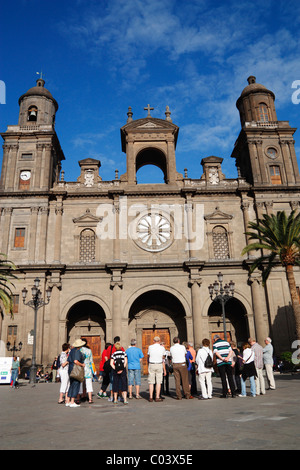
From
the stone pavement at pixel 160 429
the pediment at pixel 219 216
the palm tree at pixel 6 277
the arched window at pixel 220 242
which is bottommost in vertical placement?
the stone pavement at pixel 160 429

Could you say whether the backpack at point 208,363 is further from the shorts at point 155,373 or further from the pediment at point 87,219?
the pediment at point 87,219

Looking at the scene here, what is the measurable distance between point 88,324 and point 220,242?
12918 mm

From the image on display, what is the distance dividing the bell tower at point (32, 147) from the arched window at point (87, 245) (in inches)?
202

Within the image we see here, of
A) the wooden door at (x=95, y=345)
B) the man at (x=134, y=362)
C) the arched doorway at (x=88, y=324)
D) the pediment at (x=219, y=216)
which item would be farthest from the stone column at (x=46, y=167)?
the man at (x=134, y=362)

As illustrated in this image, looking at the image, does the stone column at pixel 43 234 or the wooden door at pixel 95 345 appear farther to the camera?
the wooden door at pixel 95 345

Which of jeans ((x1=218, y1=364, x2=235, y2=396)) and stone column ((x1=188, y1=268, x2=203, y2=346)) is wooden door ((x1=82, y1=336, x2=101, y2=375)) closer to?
stone column ((x1=188, y1=268, x2=203, y2=346))

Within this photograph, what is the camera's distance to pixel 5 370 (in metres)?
23.0

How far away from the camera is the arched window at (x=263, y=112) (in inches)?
1442

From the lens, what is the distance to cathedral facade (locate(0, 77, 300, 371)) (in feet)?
96.0

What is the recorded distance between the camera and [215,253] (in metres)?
31.7

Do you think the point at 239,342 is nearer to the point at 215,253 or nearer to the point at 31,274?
the point at 215,253

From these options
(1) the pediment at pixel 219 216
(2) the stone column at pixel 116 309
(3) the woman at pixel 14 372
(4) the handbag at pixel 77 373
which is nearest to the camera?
(4) the handbag at pixel 77 373

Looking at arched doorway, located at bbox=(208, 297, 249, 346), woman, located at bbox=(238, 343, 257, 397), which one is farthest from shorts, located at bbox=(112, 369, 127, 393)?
arched doorway, located at bbox=(208, 297, 249, 346)

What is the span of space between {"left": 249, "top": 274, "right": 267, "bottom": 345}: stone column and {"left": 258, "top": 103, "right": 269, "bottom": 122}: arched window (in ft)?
52.2
